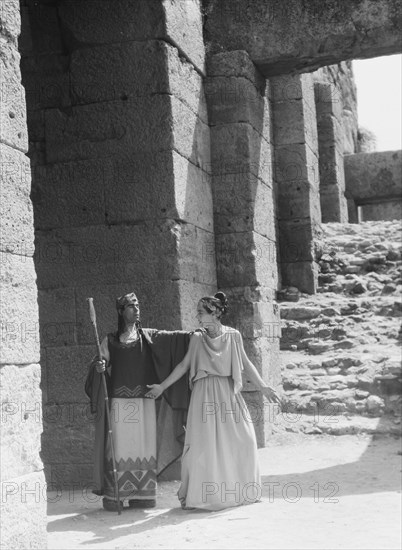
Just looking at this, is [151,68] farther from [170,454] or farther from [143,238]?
[170,454]

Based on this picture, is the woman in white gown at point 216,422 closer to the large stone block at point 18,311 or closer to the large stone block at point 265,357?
the large stone block at point 18,311

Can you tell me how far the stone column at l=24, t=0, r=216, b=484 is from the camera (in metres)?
8.05

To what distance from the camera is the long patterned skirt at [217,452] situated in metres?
6.38

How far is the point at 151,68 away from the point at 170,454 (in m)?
3.81

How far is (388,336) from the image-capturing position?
466 inches

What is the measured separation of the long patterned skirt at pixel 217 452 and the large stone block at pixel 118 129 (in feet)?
9.07

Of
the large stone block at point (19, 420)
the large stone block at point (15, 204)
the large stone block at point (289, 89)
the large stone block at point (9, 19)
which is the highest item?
the large stone block at point (289, 89)

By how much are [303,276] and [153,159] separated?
6795 millimetres

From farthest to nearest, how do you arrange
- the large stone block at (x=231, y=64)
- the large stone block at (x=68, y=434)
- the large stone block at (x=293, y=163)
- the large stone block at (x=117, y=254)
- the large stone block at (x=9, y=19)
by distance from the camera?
the large stone block at (x=293, y=163), the large stone block at (x=231, y=64), the large stone block at (x=68, y=434), the large stone block at (x=117, y=254), the large stone block at (x=9, y=19)

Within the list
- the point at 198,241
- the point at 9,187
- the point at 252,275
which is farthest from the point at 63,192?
the point at 9,187

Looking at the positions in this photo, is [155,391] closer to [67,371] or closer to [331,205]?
[67,371]

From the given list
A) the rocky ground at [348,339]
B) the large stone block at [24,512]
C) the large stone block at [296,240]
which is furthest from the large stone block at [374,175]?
the large stone block at [24,512]

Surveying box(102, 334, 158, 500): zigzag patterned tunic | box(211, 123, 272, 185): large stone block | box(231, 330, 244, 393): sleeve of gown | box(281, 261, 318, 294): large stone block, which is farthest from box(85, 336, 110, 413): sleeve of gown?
box(281, 261, 318, 294): large stone block

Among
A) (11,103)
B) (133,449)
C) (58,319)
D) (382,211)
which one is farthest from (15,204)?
(382,211)
